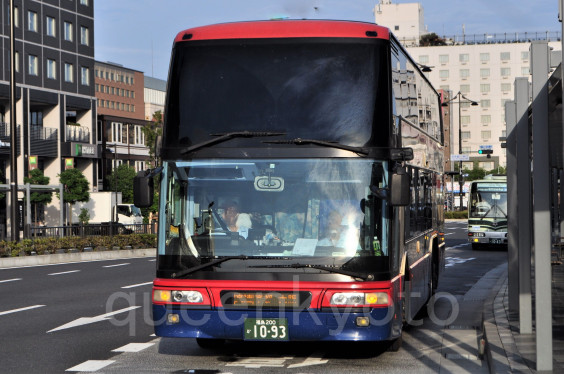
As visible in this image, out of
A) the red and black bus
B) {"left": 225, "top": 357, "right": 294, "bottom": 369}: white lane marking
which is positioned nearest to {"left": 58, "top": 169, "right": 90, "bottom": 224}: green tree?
{"left": 225, "top": 357, "right": 294, "bottom": 369}: white lane marking

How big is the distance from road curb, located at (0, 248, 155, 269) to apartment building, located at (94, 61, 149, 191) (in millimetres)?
57978

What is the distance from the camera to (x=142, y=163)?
126 meters

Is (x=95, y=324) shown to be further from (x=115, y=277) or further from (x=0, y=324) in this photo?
(x=115, y=277)

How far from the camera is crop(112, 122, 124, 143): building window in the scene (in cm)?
11400

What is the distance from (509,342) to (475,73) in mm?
147201

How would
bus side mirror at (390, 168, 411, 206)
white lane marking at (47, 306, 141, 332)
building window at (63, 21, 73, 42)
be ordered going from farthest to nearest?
building window at (63, 21, 73, 42) < white lane marking at (47, 306, 141, 332) < bus side mirror at (390, 168, 411, 206)

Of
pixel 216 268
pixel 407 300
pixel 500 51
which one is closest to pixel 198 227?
pixel 216 268

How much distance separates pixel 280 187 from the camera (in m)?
10.2

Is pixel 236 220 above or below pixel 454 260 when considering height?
above

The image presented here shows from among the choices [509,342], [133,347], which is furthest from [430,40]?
[509,342]

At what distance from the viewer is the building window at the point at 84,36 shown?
7606 centimetres

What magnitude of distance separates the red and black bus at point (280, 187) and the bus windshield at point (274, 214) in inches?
0.4

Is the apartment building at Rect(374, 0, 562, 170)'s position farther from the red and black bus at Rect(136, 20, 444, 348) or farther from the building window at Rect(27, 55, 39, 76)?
the red and black bus at Rect(136, 20, 444, 348)

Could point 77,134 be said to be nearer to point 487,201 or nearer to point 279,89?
point 487,201
